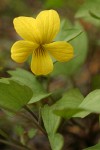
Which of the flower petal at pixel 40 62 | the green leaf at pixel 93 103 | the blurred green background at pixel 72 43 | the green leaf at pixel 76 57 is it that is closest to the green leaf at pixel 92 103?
the green leaf at pixel 93 103

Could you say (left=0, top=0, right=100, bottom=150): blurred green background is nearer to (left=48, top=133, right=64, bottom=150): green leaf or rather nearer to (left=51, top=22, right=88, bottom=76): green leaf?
→ (left=51, top=22, right=88, bottom=76): green leaf

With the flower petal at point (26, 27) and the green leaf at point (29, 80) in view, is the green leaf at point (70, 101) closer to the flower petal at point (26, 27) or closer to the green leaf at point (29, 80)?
the green leaf at point (29, 80)

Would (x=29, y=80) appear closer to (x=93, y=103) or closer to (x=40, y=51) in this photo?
(x=40, y=51)

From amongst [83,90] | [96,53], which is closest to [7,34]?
[96,53]

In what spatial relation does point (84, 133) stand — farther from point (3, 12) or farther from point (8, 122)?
point (3, 12)

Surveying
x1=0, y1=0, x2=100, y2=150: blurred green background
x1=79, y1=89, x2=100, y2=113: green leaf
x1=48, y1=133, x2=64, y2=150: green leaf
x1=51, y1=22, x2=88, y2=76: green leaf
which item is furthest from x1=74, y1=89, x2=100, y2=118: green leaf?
x1=51, y1=22, x2=88, y2=76: green leaf

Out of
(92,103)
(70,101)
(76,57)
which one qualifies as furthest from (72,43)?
(92,103)
